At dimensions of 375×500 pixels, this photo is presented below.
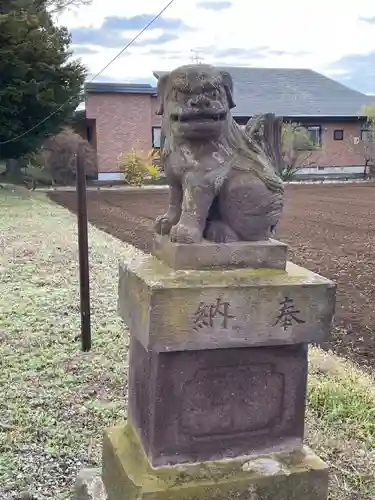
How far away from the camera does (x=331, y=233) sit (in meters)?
12.5

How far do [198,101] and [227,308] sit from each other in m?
0.78

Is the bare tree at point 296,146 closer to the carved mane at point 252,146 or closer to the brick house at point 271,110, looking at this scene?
the brick house at point 271,110

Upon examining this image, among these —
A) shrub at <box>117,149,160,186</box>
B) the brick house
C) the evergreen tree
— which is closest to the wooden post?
the evergreen tree

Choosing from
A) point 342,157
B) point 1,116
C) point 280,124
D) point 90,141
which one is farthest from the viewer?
point 342,157

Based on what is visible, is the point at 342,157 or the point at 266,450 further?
the point at 342,157

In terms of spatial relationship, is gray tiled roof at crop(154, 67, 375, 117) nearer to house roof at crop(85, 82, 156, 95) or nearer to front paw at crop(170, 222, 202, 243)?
house roof at crop(85, 82, 156, 95)

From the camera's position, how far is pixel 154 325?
6.89 ft

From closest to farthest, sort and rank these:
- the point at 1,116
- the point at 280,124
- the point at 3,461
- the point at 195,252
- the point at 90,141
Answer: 1. the point at 195,252
2. the point at 280,124
3. the point at 3,461
4. the point at 1,116
5. the point at 90,141

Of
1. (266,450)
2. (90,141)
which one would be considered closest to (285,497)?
(266,450)

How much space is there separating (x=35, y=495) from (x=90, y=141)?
2709 centimetres

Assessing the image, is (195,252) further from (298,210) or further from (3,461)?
→ (298,210)

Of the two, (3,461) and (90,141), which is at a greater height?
(90,141)

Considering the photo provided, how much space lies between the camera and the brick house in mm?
27906

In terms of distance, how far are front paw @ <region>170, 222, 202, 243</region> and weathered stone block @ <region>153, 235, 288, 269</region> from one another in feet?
0.06
